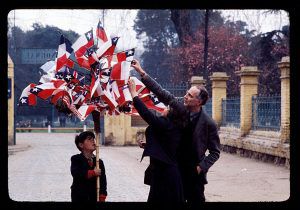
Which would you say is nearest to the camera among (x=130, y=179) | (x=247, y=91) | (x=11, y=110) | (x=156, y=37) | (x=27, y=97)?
(x=27, y=97)

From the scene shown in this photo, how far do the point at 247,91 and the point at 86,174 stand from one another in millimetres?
13486

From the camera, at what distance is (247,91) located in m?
18.1

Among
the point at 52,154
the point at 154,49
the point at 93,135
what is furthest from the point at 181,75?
the point at 93,135

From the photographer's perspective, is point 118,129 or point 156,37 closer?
point 118,129

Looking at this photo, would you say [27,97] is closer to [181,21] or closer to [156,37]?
[181,21]

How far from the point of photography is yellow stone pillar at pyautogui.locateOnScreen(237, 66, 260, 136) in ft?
59.3

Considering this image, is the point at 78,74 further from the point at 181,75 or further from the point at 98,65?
the point at 181,75

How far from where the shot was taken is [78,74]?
16.9 feet

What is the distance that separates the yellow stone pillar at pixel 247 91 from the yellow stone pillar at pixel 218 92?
3367mm

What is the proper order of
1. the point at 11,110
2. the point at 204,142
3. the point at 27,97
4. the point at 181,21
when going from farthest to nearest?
1. the point at 181,21
2. the point at 11,110
3. the point at 204,142
4. the point at 27,97

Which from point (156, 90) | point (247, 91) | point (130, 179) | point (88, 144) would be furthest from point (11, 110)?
point (156, 90)

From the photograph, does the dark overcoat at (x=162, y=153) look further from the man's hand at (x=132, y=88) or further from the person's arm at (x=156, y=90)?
the person's arm at (x=156, y=90)
